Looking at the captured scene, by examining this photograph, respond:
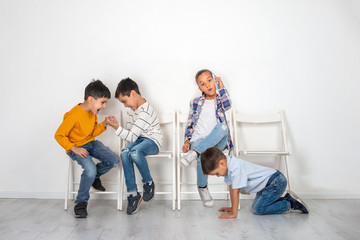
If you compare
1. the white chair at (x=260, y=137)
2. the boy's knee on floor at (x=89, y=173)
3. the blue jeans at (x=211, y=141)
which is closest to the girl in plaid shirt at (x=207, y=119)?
the blue jeans at (x=211, y=141)

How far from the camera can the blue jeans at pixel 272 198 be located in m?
2.23

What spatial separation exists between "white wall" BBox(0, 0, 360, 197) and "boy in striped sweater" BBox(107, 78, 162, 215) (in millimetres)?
292

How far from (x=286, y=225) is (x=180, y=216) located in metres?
0.71

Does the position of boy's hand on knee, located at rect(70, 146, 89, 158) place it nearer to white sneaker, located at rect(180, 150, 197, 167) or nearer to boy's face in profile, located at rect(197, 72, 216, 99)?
white sneaker, located at rect(180, 150, 197, 167)

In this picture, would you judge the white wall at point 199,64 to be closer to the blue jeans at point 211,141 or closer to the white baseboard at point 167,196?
the white baseboard at point 167,196

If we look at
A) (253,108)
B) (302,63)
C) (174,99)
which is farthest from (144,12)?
(302,63)

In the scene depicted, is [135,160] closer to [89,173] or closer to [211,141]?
[89,173]

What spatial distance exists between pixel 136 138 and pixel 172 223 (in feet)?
2.31

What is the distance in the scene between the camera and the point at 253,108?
288 cm

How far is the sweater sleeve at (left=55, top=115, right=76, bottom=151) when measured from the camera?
233 centimetres

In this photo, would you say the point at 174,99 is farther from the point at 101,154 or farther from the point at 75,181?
the point at 75,181

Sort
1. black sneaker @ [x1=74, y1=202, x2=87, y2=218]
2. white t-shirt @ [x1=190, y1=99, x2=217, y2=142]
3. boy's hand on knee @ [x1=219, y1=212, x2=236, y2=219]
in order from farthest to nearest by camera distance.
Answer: white t-shirt @ [x1=190, y1=99, x2=217, y2=142]
black sneaker @ [x1=74, y1=202, x2=87, y2=218]
boy's hand on knee @ [x1=219, y1=212, x2=236, y2=219]

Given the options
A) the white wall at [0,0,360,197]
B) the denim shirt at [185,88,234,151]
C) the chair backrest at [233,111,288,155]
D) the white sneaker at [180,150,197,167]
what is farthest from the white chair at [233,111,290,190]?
the white sneaker at [180,150,197,167]

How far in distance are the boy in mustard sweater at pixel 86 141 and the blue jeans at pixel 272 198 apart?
1.11 m
